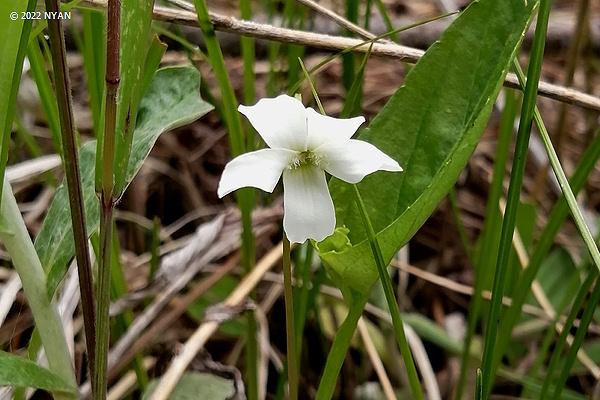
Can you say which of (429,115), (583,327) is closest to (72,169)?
(429,115)

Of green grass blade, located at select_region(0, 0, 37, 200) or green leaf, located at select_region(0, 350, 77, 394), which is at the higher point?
green grass blade, located at select_region(0, 0, 37, 200)

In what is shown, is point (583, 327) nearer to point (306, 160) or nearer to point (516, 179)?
point (516, 179)

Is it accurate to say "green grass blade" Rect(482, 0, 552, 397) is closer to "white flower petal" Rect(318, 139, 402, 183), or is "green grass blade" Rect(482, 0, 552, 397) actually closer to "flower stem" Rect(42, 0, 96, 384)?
"white flower petal" Rect(318, 139, 402, 183)

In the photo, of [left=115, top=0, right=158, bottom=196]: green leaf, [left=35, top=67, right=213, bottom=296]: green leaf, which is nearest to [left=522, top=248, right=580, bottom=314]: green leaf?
[left=35, top=67, right=213, bottom=296]: green leaf

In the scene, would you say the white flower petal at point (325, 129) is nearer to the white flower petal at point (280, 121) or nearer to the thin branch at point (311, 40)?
the white flower petal at point (280, 121)

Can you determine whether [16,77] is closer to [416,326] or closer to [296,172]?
[296,172]

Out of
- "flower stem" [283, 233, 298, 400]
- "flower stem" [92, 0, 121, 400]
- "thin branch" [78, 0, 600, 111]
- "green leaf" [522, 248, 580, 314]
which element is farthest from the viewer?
"green leaf" [522, 248, 580, 314]

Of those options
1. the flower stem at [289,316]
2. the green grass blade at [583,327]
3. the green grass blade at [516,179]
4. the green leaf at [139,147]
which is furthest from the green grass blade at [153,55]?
the green grass blade at [583,327]

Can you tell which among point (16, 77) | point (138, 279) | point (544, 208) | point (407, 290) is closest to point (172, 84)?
point (16, 77)
